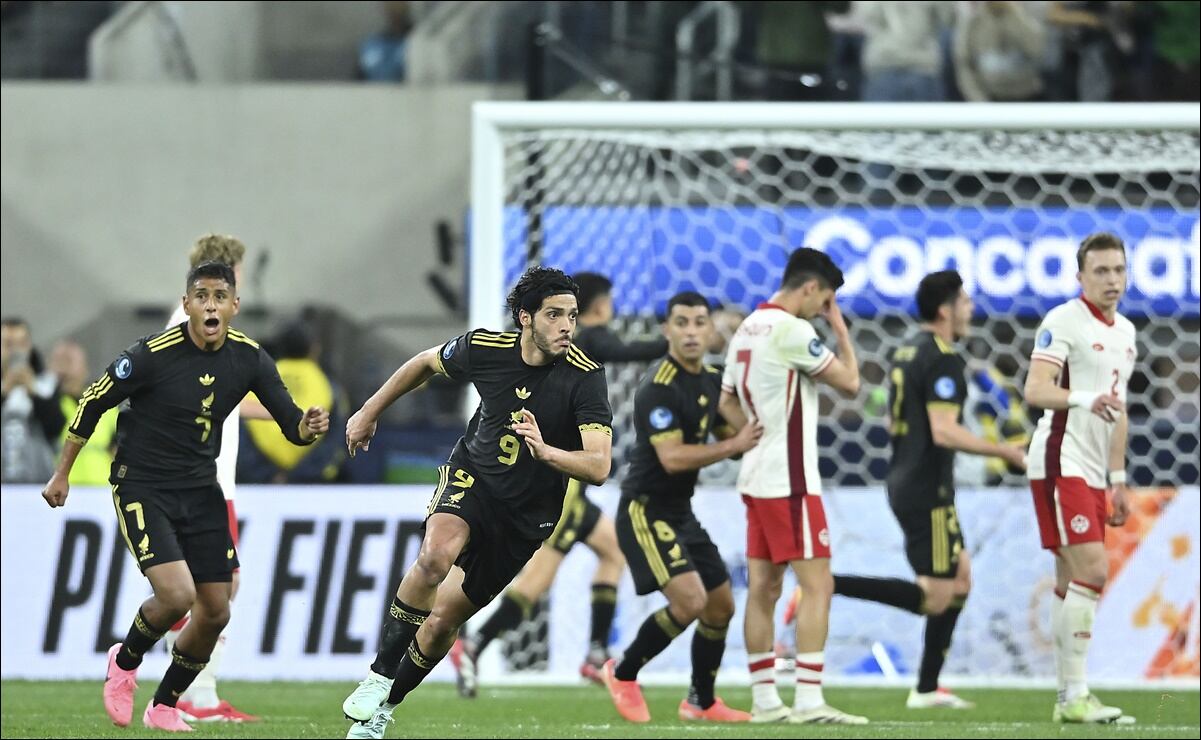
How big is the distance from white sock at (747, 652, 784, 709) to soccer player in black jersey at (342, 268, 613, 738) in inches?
88.5

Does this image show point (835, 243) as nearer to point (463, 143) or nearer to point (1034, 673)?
point (1034, 673)

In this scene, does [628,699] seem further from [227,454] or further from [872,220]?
[872,220]

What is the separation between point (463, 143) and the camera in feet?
56.6

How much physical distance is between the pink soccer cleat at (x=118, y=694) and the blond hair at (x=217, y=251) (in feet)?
5.66

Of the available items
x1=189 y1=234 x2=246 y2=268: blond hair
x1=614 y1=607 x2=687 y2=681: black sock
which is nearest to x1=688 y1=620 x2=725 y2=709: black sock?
x1=614 y1=607 x2=687 y2=681: black sock


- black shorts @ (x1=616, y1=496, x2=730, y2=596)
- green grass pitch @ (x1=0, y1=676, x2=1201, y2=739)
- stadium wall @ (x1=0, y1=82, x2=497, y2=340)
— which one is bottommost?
green grass pitch @ (x1=0, y1=676, x2=1201, y2=739)

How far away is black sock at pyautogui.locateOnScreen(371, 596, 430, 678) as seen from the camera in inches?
A: 274

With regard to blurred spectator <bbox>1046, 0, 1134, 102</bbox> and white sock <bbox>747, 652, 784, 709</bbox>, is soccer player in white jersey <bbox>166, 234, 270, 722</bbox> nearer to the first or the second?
white sock <bbox>747, 652, 784, 709</bbox>

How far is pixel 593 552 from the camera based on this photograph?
11.6m

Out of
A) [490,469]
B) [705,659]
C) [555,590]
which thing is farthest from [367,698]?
[555,590]

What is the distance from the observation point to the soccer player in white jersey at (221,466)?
344 inches

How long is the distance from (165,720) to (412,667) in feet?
5.83

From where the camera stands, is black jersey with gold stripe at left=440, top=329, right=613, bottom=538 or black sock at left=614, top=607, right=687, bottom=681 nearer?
black jersey with gold stripe at left=440, top=329, right=613, bottom=538

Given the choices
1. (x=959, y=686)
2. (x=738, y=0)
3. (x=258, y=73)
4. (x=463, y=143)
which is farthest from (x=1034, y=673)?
(x=258, y=73)
